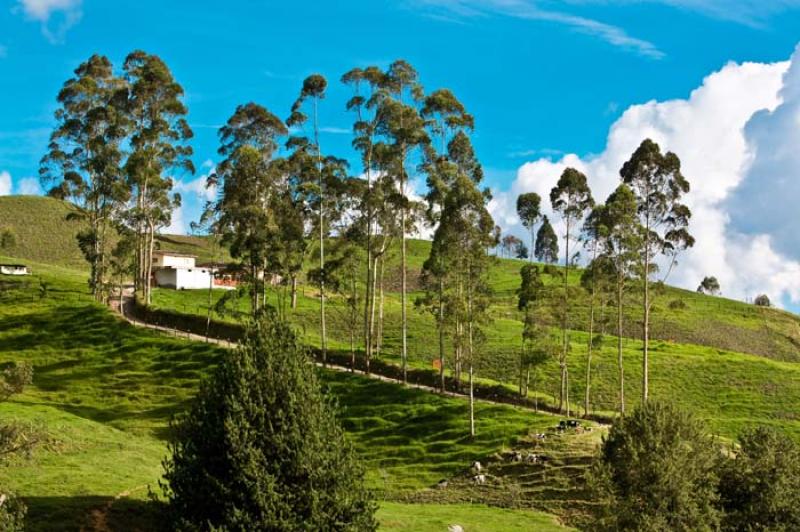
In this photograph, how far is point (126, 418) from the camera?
6028 cm

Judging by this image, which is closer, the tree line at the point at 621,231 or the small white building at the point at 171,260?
the tree line at the point at 621,231

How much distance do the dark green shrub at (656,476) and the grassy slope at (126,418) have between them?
832cm

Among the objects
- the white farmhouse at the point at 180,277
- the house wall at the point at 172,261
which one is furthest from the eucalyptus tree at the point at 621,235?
the house wall at the point at 172,261

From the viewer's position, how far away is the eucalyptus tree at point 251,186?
7038 cm

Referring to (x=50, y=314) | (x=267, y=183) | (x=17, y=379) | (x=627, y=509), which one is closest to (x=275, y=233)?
(x=267, y=183)

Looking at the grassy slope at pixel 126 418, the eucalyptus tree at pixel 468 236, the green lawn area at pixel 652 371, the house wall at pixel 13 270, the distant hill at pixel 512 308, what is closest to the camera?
the grassy slope at pixel 126 418

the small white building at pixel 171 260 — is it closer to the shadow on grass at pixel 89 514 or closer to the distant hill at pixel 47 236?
the distant hill at pixel 47 236

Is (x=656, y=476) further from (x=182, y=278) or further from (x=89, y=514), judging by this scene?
(x=182, y=278)

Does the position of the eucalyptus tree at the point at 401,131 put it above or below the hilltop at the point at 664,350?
above

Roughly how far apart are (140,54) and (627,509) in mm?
80168

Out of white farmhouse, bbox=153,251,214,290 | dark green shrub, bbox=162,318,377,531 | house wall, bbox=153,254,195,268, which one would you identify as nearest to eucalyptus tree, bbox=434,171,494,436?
dark green shrub, bbox=162,318,377,531

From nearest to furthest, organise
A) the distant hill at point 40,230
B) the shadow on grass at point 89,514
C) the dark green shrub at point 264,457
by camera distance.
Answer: the dark green shrub at point 264,457 → the shadow on grass at point 89,514 → the distant hill at point 40,230

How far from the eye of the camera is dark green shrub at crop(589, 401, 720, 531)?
105 ft

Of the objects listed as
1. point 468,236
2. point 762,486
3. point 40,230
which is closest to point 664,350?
point 468,236
